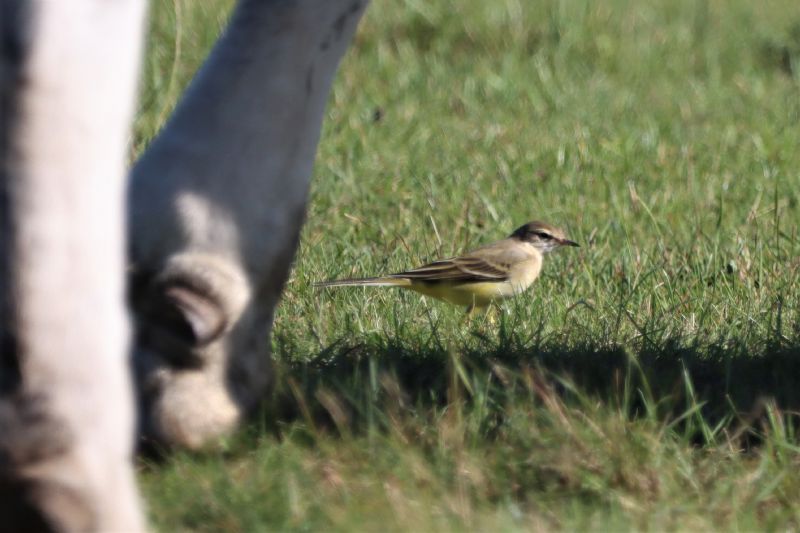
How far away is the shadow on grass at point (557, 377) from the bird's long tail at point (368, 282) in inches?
30.1

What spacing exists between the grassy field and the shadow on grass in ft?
0.05

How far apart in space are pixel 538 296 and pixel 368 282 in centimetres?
83

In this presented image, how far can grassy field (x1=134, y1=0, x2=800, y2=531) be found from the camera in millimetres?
3961

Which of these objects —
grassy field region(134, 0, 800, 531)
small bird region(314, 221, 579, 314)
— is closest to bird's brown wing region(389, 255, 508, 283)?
small bird region(314, 221, 579, 314)

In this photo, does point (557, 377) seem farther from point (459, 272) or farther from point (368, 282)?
point (459, 272)

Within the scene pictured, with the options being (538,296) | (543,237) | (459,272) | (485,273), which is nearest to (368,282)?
(459,272)

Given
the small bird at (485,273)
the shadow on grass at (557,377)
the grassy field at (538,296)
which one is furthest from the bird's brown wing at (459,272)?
the shadow on grass at (557,377)

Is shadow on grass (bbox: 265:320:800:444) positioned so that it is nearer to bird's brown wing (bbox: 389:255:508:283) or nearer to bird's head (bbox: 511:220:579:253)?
bird's brown wing (bbox: 389:255:508:283)

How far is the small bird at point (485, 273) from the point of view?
6.37 m

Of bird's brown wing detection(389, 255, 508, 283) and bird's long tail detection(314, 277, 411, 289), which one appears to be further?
bird's brown wing detection(389, 255, 508, 283)

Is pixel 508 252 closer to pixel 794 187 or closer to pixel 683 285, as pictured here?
pixel 683 285

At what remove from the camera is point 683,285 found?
20.8 feet

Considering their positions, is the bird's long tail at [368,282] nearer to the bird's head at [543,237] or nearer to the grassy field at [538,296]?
the grassy field at [538,296]

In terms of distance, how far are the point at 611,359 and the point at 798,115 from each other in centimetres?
558
